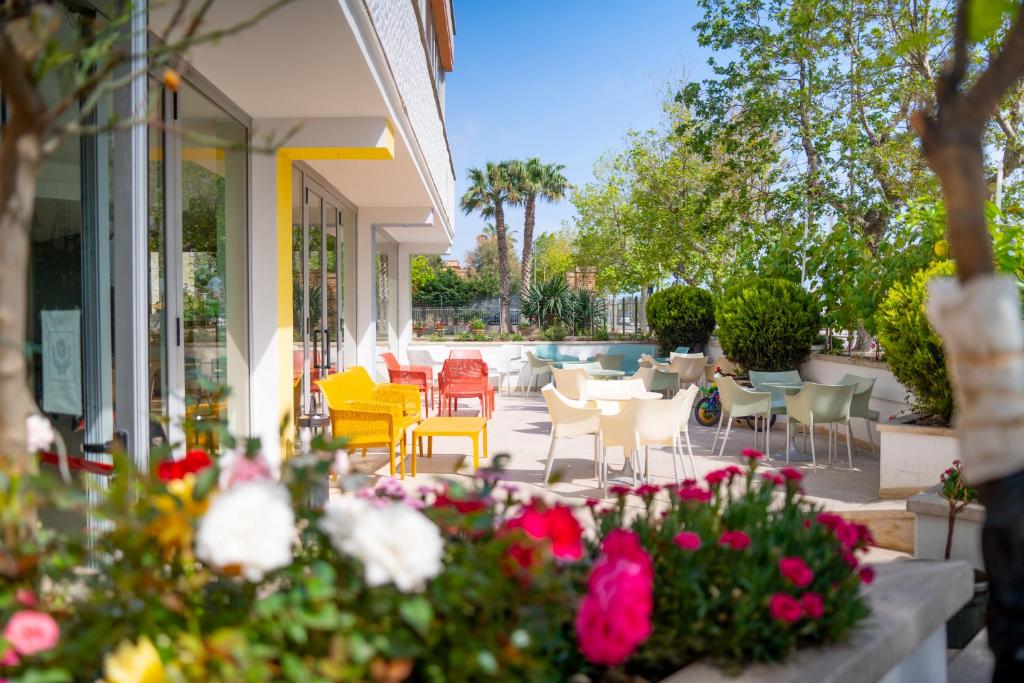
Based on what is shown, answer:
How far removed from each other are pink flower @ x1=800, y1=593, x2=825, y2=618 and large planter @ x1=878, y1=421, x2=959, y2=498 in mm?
4642

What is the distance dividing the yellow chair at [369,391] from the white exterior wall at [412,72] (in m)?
2.26

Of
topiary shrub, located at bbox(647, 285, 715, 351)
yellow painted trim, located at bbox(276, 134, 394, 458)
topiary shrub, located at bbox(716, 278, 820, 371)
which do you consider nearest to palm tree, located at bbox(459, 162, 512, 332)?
topiary shrub, located at bbox(647, 285, 715, 351)

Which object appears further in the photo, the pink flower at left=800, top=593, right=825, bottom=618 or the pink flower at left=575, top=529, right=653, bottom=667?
the pink flower at left=800, top=593, right=825, bottom=618

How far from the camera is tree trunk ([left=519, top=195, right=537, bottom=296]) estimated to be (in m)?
30.0

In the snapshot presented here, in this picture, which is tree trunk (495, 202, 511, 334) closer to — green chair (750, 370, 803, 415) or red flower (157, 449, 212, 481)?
green chair (750, 370, 803, 415)

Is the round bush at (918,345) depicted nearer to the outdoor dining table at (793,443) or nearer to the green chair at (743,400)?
the outdoor dining table at (793,443)

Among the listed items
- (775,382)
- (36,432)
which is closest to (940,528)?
(36,432)

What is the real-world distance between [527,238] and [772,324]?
21.1 metres

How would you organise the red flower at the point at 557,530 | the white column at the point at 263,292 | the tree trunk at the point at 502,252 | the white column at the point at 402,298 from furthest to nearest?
the tree trunk at the point at 502,252, the white column at the point at 402,298, the white column at the point at 263,292, the red flower at the point at 557,530

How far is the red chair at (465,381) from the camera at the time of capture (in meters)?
9.83

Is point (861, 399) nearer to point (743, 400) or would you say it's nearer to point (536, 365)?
point (743, 400)

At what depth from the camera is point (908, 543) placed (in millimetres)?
4480

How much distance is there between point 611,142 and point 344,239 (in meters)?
17.7

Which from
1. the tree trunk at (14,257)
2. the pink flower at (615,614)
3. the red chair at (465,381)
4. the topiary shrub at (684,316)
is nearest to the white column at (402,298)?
the topiary shrub at (684,316)
